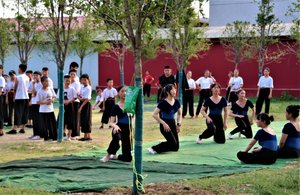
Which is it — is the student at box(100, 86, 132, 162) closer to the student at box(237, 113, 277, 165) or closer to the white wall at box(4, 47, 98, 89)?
the student at box(237, 113, 277, 165)

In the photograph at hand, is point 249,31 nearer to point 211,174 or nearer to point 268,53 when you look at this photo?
point 268,53

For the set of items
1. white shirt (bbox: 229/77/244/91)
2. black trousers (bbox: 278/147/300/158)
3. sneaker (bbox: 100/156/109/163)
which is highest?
white shirt (bbox: 229/77/244/91)

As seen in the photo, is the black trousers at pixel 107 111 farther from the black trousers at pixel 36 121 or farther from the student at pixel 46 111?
the student at pixel 46 111

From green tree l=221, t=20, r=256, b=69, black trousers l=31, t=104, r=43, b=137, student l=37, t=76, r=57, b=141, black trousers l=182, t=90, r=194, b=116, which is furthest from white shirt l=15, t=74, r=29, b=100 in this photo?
green tree l=221, t=20, r=256, b=69

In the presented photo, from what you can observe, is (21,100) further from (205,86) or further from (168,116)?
(205,86)

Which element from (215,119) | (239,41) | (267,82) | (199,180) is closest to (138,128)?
(199,180)

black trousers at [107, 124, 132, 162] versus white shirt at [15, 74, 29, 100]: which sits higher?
white shirt at [15, 74, 29, 100]

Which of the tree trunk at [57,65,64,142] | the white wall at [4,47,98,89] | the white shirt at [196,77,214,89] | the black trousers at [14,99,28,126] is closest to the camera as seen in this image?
the tree trunk at [57,65,64,142]

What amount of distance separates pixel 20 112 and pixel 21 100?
358 millimetres

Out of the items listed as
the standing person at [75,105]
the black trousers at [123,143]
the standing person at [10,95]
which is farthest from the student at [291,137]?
the standing person at [10,95]

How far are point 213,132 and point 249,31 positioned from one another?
2045 cm

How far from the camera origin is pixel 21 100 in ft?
50.5

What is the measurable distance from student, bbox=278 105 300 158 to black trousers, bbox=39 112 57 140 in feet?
18.5

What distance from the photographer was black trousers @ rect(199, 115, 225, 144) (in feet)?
40.9
